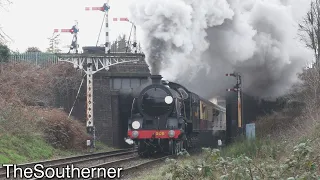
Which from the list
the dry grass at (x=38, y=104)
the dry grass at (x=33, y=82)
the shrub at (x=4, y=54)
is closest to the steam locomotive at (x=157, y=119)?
the dry grass at (x=38, y=104)

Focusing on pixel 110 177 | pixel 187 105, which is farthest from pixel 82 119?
pixel 110 177

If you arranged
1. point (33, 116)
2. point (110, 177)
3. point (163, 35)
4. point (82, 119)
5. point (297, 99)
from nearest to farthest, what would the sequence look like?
point (110, 177) → point (163, 35) → point (33, 116) → point (297, 99) → point (82, 119)

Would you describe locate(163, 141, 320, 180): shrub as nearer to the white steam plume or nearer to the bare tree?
the white steam plume

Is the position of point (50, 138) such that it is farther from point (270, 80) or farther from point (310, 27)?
point (310, 27)

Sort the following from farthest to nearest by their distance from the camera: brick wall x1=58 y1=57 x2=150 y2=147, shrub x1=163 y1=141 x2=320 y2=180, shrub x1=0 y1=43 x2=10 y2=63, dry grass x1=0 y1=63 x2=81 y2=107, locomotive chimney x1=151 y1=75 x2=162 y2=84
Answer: brick wall x1=58 y1=57 x2=150 y2=147
shrub x1=0 y1=43 x2=10 y2=63
dry grass x1=0 y1=63 x2=81 y2=107
locomotive chimney x1=151 y1=75 x2=162 y2=84
shrub x1=163 y1=141 x2=320 y2=180

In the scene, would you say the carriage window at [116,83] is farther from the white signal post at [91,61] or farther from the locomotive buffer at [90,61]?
the locomotive buffer at [90,61]

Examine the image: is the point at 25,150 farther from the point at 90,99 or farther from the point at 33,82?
the point at 33,82

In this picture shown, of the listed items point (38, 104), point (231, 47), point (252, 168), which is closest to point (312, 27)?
point (231, 47)

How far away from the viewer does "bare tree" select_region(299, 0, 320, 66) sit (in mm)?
25845

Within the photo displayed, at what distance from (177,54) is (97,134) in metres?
11.8

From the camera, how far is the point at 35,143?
19609 mm

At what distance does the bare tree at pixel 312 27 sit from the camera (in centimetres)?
2585

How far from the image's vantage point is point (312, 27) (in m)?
26.4

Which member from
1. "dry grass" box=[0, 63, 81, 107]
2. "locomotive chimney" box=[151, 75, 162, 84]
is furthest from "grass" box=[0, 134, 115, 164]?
"locomotive chimney" box=[151, 75, 162, 84]
